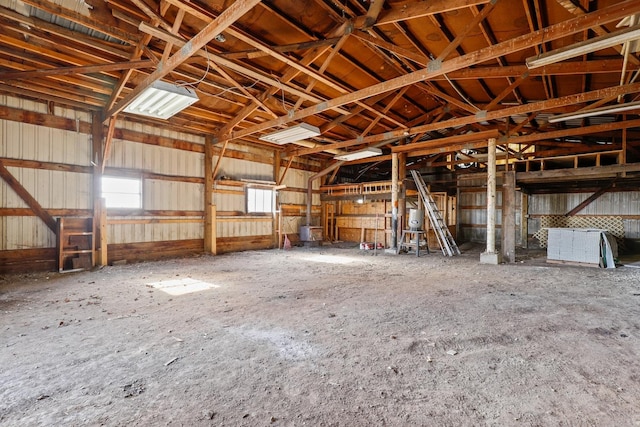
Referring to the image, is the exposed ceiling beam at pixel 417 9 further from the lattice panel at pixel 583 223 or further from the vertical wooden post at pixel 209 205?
the lattice panel at pixel 583 223

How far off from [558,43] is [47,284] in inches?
357

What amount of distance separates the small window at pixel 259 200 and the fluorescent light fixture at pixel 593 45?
7975 millimetres

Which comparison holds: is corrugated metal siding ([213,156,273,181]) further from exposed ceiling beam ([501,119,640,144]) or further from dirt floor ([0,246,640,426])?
exposed ceiling beam ([501,119,640,144])

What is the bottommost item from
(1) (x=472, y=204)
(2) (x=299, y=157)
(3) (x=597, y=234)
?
(3) (x=597, y=234)

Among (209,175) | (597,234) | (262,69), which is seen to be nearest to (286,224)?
(209,175)

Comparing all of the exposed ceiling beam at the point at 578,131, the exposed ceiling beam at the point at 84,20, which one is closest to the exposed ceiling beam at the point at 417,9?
the exposed ceiling beam at the point at 84,20

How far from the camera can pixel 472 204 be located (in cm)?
1277

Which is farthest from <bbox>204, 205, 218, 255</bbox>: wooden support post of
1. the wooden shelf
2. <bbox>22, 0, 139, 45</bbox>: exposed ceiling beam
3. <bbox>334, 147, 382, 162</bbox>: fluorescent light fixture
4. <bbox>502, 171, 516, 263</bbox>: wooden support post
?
<bbox>502, 171, 516, 263</bbox>: wooden support post

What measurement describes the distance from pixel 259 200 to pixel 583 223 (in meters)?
11.7

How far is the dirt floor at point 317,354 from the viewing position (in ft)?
6.19

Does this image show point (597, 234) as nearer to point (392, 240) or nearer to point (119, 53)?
point (392, 240)

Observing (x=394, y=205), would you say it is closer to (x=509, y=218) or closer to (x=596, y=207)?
(x=509, y=218)

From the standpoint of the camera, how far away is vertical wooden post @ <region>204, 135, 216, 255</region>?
8.79 m

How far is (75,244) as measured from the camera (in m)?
6.48
